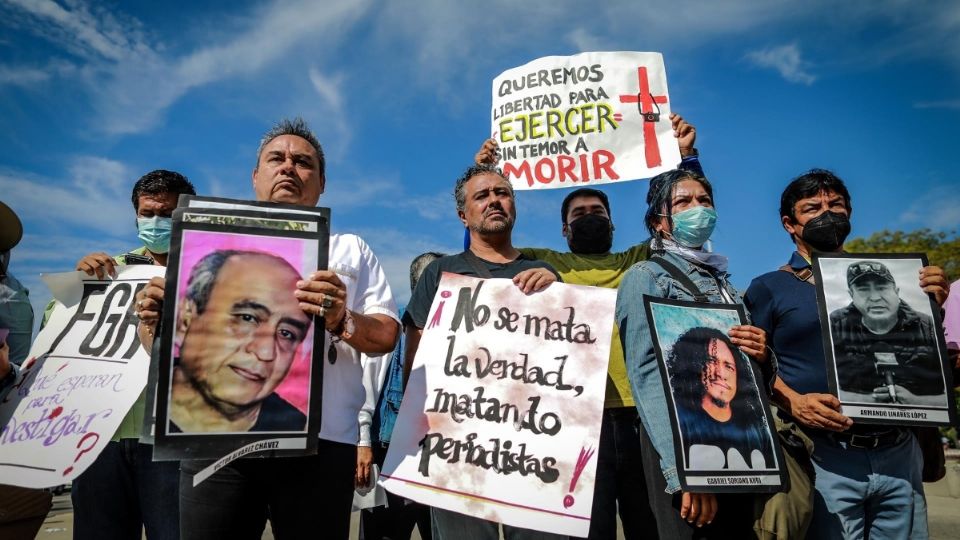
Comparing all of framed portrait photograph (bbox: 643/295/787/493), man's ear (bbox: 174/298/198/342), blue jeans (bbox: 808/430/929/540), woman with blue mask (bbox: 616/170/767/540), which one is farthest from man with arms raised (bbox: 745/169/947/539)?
man's ear (bbox: 174/298/198/342)

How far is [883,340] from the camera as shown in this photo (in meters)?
2.93

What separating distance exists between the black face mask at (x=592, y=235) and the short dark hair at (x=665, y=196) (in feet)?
2.62

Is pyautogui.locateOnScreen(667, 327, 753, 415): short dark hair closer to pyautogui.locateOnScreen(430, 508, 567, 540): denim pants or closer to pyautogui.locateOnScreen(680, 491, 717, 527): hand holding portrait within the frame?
pyautogui.locateOnScreen(680, 491, 717, 527): hand holding portrait

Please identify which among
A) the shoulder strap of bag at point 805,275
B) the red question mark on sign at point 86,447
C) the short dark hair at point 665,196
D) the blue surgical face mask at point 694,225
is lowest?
the red question mark on sign at point 86,447

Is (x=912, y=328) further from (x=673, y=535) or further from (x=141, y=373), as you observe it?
(x=141, y=373)

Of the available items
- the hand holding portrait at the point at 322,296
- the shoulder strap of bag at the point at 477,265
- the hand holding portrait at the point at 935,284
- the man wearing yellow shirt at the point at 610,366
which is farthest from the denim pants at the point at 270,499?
the hand holding portrait at the point at 935,284

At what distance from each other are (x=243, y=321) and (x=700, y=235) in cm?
222

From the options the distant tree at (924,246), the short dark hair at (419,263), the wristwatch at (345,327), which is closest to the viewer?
the wristwatch at (345,327)

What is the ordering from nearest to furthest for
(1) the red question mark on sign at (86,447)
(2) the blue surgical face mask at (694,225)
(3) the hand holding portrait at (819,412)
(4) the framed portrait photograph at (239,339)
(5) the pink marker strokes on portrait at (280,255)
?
(4) the framed portrait photograph at (239,339) < (5) the pink marker strokes on portrait at (280,255) < (1) the red question mark on sign at (86,447) < (3) the hand holding portrait at (819,412) < (2) the blue surgical face mask at (694,225)

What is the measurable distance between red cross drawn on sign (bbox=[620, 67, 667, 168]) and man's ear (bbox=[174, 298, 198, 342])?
333cm

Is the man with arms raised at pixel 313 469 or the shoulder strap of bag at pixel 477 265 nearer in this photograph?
the man with arms raised at pixel 313 469

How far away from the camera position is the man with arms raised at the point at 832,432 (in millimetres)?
2801

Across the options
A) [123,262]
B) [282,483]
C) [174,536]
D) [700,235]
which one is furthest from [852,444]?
[123,262]

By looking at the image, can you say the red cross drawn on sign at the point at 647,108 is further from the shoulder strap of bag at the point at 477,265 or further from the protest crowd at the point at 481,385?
the shoulder strap of bag at the point at 477,265
